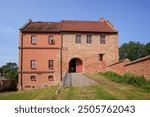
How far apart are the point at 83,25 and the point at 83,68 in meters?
7.89

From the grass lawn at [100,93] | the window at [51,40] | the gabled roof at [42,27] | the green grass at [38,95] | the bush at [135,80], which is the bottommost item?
the green grass at [38,95]

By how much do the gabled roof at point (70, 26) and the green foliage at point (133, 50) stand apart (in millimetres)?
44981

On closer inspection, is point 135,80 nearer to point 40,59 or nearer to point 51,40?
point 40,59

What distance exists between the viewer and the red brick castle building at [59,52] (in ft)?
109

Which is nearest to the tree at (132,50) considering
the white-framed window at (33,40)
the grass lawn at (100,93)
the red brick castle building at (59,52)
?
the red brick castle building at (59,52)

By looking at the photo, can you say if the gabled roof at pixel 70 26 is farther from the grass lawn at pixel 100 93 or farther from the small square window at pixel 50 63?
the grass lawn at pixel 100 93

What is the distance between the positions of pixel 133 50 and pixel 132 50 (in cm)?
37

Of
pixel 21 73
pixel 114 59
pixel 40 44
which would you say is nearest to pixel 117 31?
pixel 114 59

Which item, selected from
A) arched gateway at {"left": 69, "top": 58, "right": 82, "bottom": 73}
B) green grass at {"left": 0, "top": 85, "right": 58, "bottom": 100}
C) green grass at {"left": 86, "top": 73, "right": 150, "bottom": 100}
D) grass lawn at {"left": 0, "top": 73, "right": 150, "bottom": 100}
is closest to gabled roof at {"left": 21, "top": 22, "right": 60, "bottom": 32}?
arched gateway at {"left": 69, "top": 58, "right": 82, "bottom": 73}

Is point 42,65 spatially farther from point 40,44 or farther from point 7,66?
point 7,66

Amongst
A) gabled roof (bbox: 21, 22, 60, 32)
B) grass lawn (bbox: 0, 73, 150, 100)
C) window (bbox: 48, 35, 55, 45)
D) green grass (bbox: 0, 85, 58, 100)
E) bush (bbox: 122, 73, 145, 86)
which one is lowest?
green grass (bbox: 0, 85, 58, 100)

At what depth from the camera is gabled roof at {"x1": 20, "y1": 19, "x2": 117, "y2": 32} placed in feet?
113

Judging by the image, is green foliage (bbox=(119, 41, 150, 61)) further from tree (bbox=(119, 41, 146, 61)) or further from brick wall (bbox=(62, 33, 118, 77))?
brick wall (bbox=(62, 33, 118, 77))

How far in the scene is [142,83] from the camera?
50.3 ft
